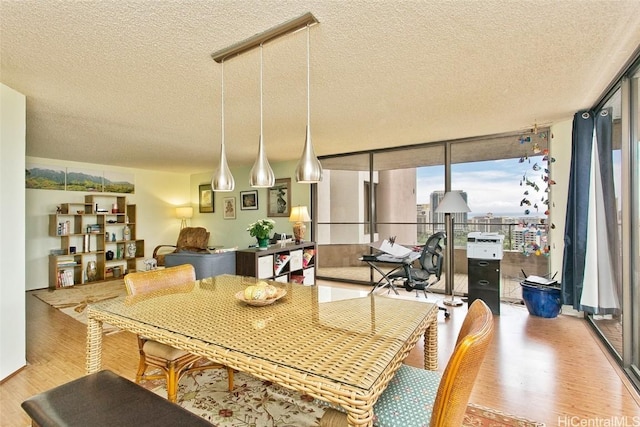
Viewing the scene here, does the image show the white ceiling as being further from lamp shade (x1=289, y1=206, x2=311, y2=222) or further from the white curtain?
lamp shade (x1=289, y1=206, x2=311, y2=222)

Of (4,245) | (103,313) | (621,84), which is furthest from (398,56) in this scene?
(4,245)

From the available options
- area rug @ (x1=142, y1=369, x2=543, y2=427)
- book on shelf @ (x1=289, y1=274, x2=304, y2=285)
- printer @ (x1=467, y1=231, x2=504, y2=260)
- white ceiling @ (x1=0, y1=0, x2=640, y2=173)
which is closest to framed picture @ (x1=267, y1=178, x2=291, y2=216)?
book on shelf @ (x1=289, y1=274, x2=304, y2=285)

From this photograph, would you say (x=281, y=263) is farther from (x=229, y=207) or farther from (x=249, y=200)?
(x=229, y=207)

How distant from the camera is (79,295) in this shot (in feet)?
15.9

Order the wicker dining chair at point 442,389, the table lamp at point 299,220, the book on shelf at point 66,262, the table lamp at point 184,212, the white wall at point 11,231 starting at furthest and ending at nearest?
the table lamp at point 184,212, the book on shelf at point 66,262, the table lamp at point 299,220, the white wall at point 11,231, the wicker dining chair at point 442,389

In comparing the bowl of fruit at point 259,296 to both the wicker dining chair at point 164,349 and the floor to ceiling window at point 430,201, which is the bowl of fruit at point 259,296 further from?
the floor to ceiling window at point 430,201

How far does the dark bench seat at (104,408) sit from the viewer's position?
1.14m

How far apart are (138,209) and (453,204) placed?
641 cm

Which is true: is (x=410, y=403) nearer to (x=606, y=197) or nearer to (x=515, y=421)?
(x=515, y=421)

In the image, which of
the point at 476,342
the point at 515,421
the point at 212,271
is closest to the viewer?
the point at 476,342

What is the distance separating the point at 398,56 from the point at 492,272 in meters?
2.86

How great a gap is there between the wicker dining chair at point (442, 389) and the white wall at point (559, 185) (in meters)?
3.30

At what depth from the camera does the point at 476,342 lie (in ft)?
2.81

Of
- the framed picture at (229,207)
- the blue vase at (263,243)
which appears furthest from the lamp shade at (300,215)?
the framed picture at (229,207)
